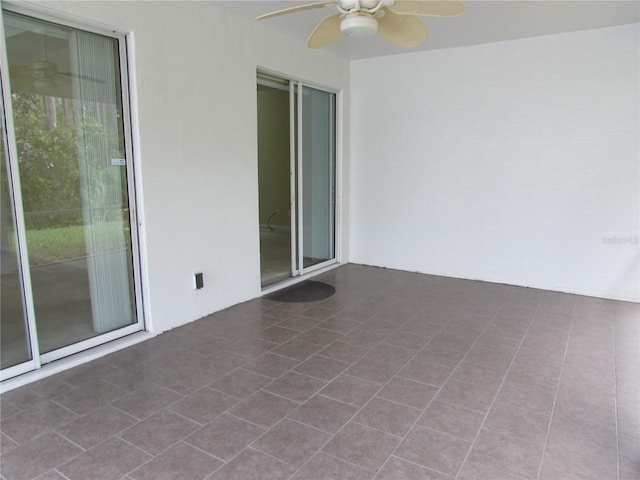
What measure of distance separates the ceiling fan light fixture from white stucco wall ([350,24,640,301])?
3092 millimetres

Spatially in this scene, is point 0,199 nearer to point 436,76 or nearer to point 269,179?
point 436,76

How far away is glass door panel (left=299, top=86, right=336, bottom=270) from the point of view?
5.39 m

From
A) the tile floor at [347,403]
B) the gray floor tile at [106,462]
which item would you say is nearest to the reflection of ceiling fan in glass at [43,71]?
the tile floor at [347,403]

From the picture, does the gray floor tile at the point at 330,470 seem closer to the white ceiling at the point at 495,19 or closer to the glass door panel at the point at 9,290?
the glass door panel at the point at 9,290

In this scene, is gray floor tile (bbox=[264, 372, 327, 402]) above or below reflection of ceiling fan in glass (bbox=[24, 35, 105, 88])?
below

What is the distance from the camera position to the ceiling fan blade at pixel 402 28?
2535 mm

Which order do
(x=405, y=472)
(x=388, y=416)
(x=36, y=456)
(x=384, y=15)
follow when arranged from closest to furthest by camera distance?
(x=405, y=472)
(x=36, y=456)
(x=388, y=416)
(x=384, y=15)

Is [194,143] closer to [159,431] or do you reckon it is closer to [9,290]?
[9,290]

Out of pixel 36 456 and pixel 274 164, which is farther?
pixel 274 164

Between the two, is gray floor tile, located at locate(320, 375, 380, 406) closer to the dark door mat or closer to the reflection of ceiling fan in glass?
the dark door mat

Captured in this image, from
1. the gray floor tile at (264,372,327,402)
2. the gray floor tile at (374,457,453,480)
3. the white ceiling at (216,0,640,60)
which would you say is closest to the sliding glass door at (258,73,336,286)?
the white ceiling at (216,0,640,60)

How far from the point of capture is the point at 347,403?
2.57m

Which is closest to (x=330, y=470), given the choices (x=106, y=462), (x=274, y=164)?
(x=106, y=462)

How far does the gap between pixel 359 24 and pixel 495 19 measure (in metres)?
2.43
